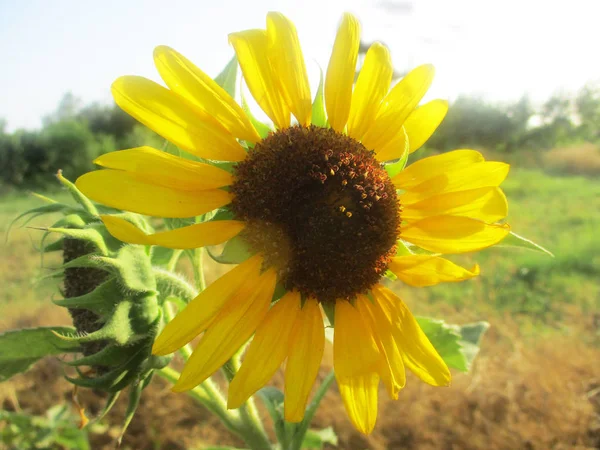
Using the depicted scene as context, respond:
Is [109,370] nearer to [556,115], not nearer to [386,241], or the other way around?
[386,241]

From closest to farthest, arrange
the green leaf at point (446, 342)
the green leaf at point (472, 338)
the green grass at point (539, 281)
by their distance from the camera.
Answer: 1. the green leaf at point (446, 342)
2. the green leaf at point (472, 338)
3. the green grass at point (539, 281)

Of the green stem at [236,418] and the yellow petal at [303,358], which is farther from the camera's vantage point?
the green stem at [236,418]

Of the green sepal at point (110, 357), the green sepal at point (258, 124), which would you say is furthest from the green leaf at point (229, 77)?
the green sepal at point (110, 357)

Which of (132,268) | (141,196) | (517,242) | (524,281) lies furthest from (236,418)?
(524,281)

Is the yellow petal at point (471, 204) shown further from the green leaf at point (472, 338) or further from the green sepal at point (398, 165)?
the green leaf at point (472, 338)

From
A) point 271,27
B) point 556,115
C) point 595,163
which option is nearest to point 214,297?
point 271,27

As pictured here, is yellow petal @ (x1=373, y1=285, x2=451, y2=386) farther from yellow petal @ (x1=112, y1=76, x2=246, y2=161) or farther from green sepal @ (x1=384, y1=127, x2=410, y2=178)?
yellow petal @ (x1=112, y1=76, x2=246, y2=161)

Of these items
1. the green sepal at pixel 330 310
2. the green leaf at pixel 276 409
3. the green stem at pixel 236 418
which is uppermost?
the green sepal at pixel 330 310

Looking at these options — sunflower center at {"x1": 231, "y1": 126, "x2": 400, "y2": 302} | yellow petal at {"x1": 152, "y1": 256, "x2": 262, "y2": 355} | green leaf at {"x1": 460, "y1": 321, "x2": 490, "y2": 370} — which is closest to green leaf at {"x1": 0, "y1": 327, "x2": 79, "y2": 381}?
yellow petal at {"x1": 152, "y1": 256, "x2": 262, "y2": 355}

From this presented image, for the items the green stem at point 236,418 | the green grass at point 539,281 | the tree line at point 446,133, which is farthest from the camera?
the tree line at point 446,133
